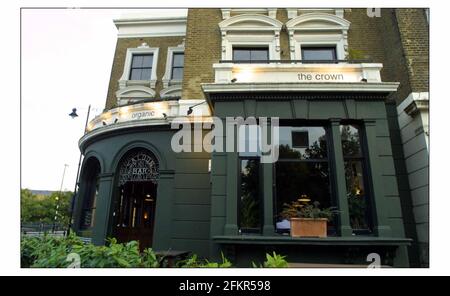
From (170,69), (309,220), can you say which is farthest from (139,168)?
(309,220)

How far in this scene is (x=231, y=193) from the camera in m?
6.55

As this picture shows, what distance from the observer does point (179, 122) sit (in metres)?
9.04

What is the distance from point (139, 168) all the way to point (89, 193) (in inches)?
123

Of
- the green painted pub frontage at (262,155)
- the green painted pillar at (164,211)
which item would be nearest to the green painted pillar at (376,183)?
the green painted pub frontage at (262,155)

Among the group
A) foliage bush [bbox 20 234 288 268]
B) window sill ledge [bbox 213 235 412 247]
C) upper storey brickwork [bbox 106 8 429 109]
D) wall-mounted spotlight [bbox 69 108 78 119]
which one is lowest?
foliage bush [bbox 20 234 288 268]

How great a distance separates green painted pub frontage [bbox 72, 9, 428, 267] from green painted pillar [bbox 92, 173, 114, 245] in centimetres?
3

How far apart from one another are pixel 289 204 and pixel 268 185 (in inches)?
27.9

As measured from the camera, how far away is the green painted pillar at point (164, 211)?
27.5 feet

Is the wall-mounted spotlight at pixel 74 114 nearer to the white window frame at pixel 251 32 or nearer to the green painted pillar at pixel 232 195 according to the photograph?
the white window frame at pixel 251 32

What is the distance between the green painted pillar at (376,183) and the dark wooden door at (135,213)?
24.3ft

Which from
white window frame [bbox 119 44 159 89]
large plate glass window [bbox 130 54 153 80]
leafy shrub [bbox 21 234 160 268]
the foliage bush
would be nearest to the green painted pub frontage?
white window frame [bbox 119 44 159 89]

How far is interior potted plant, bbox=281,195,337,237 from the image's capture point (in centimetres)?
617

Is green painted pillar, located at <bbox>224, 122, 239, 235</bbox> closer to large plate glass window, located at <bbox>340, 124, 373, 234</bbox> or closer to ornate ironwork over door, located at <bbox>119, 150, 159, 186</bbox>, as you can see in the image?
large plate glass window, located at <bbox>340, 124, 373, 234</bbox>
